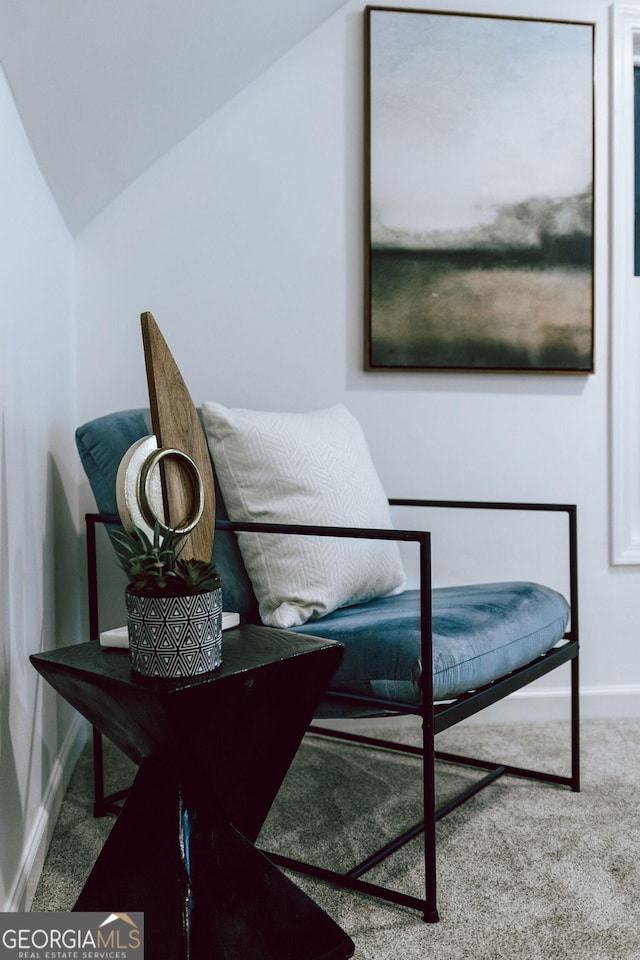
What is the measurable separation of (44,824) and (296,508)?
2.41 ft

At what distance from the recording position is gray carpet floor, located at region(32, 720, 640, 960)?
1.27m

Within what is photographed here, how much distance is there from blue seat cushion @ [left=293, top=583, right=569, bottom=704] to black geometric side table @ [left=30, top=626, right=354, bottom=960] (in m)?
0.17

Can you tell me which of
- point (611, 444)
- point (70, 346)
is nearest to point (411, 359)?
point (611, 444)

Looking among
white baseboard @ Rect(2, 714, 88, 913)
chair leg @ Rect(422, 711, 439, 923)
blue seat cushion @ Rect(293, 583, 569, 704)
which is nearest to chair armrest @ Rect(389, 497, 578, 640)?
blue seat cushion @ Rect(293, 583, 569, 704)

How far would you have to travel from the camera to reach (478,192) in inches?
90.5

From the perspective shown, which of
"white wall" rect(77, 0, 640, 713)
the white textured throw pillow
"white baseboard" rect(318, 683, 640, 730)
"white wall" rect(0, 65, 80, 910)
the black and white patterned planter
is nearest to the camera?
the black and white patterned planter

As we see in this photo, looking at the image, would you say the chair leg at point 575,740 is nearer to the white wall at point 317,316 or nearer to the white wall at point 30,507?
the white wall at point 317,316

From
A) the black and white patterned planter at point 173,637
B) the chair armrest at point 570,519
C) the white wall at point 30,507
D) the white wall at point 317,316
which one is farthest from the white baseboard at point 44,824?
A: the chair armrest at point 570,519

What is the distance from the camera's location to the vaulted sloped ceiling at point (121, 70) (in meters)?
1.34

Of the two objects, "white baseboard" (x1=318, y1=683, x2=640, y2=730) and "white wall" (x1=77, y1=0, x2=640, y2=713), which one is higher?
"white wall" (x1=77, y1=0, x2=640, y2=713)

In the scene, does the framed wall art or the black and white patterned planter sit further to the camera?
the framed wall art

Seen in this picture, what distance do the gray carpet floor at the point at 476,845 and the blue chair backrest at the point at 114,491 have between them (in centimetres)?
46

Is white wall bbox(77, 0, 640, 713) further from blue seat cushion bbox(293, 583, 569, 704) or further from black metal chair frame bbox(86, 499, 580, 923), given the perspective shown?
blue seat cushion bbox(293, 583, 569, 704)

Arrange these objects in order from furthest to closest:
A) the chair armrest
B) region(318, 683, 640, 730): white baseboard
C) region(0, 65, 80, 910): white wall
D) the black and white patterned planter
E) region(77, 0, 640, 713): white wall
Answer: region(318, 683, 640, 730): white baseboard
region(77, 0, 640, 713): white wall
the chair armrest
region(0, 65, 80, 910): white wall
the black and white patterned planter
